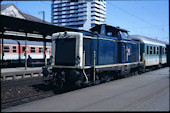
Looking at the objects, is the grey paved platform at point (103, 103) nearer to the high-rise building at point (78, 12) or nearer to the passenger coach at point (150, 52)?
the passenger coach at point (150, 52)

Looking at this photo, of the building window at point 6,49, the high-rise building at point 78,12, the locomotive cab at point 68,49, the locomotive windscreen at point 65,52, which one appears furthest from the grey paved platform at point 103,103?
the high-rise building at point 78,12

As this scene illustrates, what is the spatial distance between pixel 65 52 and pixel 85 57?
1147 mm

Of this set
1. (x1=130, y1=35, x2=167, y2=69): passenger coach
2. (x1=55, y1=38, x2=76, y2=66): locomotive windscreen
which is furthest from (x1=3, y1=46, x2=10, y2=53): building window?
(x1=130, y1=35, x2=167, y2=69): passenger coach

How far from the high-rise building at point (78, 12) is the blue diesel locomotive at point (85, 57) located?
4188 inches

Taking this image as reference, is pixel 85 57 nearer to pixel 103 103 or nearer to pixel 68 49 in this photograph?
pixel 68 49

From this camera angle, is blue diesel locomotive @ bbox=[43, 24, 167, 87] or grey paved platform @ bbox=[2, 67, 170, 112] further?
A: blue diesel locomotive @ bbox=[43, 24, 167, 87]

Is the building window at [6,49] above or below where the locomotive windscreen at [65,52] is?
above

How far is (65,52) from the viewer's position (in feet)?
32.8

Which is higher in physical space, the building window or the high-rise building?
the high-rise building

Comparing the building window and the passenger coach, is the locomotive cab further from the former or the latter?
the building window

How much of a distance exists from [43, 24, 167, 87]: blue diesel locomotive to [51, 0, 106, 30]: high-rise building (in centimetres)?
10638

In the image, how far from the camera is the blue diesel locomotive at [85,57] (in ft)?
31.0

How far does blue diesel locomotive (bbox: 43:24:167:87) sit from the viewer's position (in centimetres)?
944

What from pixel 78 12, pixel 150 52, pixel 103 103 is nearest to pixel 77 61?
pixel 103 103
